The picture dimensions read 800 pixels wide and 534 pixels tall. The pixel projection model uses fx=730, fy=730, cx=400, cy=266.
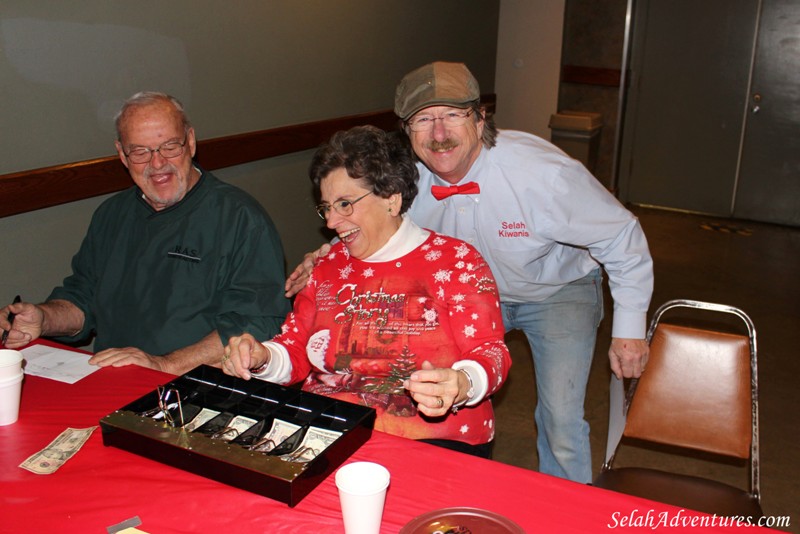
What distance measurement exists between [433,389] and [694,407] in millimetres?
949

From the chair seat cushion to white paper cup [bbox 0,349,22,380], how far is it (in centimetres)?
154

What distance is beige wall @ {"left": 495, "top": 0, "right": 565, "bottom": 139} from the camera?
6926 millimetres

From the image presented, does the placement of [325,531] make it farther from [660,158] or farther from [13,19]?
[660,158]

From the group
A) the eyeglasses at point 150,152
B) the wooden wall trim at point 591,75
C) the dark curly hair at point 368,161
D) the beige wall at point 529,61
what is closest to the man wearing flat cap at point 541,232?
the dark curly hair at point 368,161

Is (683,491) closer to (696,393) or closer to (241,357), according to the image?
(696,393)

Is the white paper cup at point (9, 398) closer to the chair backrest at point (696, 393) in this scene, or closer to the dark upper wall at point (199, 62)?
the dark upper wall at point (199, 62)

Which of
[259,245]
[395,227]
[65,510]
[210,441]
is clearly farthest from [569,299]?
[65,510]

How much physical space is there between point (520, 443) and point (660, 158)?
15.9 ft

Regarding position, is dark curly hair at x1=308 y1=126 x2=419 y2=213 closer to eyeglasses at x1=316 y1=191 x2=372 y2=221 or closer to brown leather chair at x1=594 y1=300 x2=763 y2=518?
eyeglasses at x1=316 y1=191 x2=372 y2=221

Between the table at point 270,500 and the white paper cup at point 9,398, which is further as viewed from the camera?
the white paper cup at point 9,398

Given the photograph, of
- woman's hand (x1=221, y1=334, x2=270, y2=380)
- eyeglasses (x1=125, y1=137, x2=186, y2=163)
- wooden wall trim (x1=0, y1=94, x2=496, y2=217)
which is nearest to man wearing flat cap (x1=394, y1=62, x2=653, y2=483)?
eyeglasses (x1=125, y1=137, x2=186, y2=163)

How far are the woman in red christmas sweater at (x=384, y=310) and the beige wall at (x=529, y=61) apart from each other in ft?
17.2

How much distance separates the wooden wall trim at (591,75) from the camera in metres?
7.10

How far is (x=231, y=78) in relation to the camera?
3.84m
